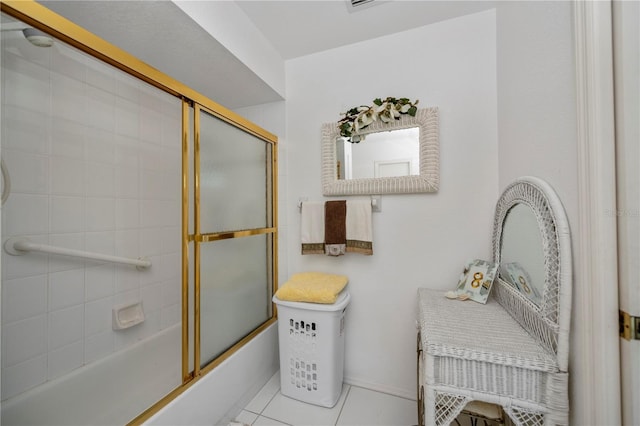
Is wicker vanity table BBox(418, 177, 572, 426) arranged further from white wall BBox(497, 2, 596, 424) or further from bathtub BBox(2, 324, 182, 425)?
bathtub BBox(2, 324, 182, 425)

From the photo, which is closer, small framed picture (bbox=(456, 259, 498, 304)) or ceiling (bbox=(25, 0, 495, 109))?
ceiling (bbox=(25, 0, 495, 109))

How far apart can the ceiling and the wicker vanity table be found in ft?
3.86

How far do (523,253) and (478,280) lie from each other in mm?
277

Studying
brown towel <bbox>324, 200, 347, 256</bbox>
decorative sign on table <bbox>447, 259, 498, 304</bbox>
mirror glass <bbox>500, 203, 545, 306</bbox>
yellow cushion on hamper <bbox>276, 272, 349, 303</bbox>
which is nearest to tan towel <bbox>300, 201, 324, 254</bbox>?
brown towel <bbox>324, 200, 347, 256</bbox>

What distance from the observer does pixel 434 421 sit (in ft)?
2.79

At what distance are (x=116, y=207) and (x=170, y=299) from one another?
654mm

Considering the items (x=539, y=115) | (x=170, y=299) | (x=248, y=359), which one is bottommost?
(x=248, y=359)

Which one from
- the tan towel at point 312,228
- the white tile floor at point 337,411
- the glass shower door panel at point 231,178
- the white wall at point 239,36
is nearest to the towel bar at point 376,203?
the tan towel at point 312,228

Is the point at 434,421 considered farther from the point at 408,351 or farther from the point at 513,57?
the point at 513,57

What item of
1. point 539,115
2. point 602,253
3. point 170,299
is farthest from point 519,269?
point 170,299

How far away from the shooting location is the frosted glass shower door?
4.10 feet

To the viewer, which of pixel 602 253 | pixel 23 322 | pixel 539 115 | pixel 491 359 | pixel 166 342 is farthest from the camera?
pixel 166 342

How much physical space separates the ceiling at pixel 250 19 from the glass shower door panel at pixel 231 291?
103cm

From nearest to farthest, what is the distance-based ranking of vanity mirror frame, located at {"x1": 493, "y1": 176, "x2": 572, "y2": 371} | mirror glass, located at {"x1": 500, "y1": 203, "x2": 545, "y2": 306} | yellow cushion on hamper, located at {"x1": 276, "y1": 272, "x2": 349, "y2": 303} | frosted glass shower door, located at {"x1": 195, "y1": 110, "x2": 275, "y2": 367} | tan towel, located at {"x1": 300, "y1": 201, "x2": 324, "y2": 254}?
vanity mirror frame, located at {"x1": 493, "y1": 176, "x2": 572, "y2": 371} < mirror glass, located at {"x1": 500, "y1": 203, "x2": 545, "y2": 306} < frosted glass shower door, located at {"x1": 195, "y1": 110, "x2": 275, "y2": 367} < yellow cushion on hamper, located at {"x1": 276, "y1": 272, "x2": 349, "y2": 303} < tan towel, located at {"x1": 300, "y1": 201, "x2": 324, "y2": 254}
